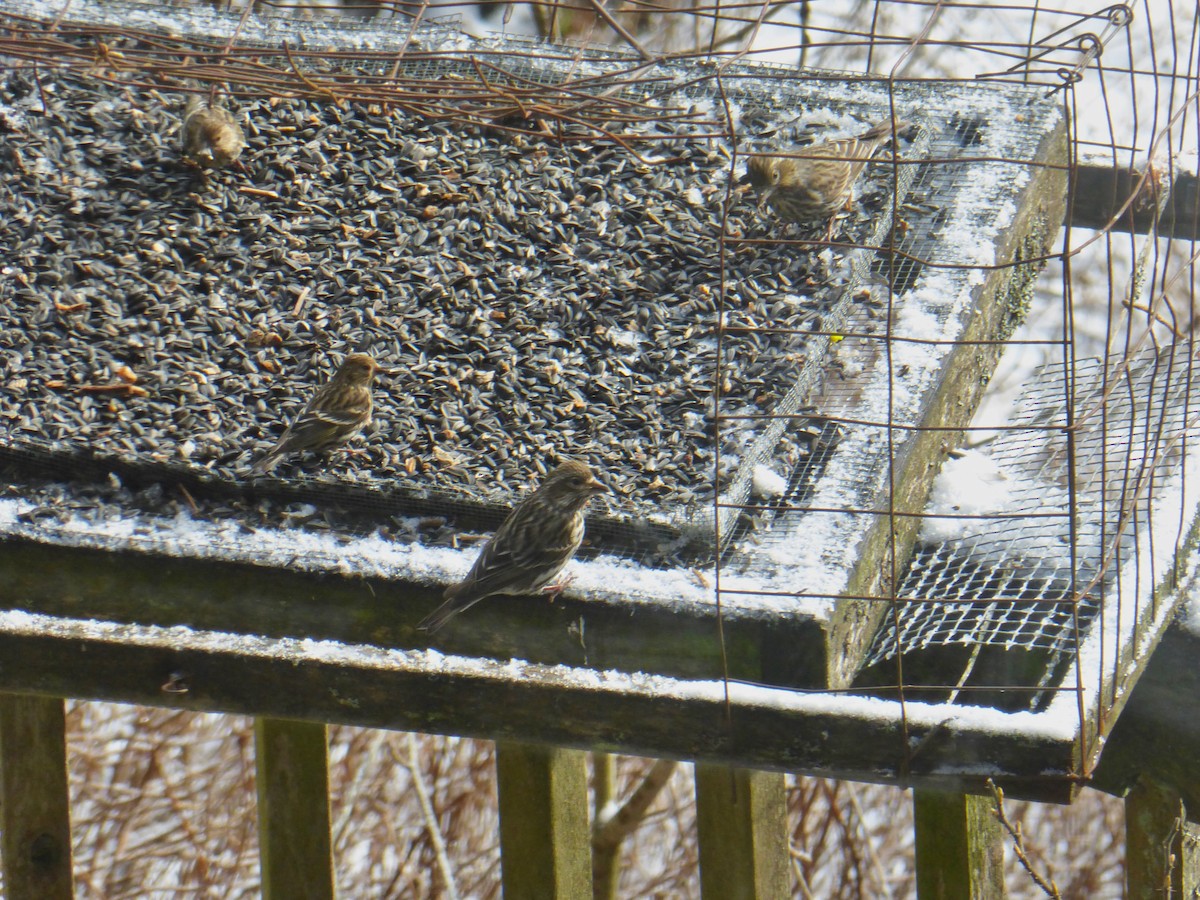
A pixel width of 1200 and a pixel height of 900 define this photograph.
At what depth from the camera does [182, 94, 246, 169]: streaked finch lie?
437cm

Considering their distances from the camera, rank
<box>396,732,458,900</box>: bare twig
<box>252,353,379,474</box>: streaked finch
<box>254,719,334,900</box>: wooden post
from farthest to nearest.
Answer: <box>396,732,458,900</box>: bare twig
<box>252,353,379,474</box>: streaked finch
<box>254,719,334,900</box>: wooden post

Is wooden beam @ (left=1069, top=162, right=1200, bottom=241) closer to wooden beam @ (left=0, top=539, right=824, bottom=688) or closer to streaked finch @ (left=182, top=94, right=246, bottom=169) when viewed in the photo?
wooden beam @ (left=0, top=539, right=824, bottom=688)

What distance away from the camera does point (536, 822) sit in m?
2.82

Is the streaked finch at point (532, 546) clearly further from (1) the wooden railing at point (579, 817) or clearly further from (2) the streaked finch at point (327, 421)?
(2) the streaked finch at point (327, 421)

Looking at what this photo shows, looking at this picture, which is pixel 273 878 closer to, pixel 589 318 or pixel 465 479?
pixel 465 479

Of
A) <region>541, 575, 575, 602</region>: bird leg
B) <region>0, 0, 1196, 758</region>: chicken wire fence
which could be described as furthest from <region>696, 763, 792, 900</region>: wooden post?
<region>541, 575, 575, 602</region>: bird leg

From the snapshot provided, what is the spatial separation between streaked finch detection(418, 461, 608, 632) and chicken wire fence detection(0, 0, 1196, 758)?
0.11 metres

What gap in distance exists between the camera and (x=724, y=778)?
9.26 ft

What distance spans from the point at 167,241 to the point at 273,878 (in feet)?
6.68

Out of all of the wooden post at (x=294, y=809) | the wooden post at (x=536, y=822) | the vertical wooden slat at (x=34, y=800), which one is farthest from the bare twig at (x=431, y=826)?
the wooden post at (x=536, y=822)

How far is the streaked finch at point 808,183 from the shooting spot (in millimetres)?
4172

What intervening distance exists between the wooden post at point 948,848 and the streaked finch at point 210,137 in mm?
2914

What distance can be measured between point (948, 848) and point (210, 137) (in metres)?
3.03

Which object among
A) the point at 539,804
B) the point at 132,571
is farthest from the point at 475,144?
the point at 539,804
